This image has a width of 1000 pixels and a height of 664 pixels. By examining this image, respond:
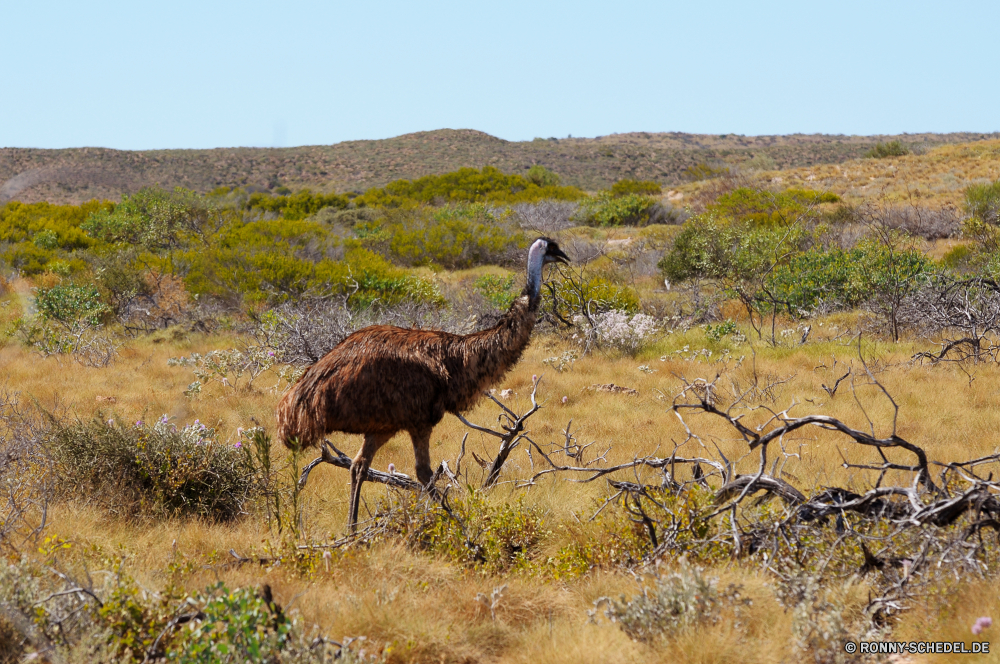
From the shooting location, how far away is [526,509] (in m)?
4.56

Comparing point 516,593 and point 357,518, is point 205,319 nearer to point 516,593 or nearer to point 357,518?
point 357,518

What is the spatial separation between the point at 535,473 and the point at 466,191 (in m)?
32.2

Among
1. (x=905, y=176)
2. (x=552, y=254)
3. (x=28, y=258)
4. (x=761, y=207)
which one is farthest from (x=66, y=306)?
(x=905, y=176)

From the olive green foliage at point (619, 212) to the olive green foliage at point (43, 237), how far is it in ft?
54.6

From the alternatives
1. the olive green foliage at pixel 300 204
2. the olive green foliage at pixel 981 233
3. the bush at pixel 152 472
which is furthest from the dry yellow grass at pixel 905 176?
the bush at pixel 152 472

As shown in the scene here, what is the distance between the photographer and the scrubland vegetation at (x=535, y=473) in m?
3.01

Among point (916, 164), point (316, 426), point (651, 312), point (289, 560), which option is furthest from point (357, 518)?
point (916, 164)

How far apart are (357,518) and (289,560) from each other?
1.02 m

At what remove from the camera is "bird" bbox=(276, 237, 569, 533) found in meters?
4.48

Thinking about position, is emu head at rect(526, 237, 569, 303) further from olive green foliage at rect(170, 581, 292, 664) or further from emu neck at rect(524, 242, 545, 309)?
olive green foliage at rect(170, 581, 292, 664)

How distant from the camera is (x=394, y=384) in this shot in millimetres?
4496

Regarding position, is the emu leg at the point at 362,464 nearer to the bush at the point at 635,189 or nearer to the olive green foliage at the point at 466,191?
the olive green foliage at the point at 466,191

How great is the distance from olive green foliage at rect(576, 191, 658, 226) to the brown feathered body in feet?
77.0

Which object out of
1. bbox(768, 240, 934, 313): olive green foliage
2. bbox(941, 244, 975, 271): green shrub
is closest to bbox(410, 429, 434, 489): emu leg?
bbox(768, 240, 934, 313): olive green foliage
